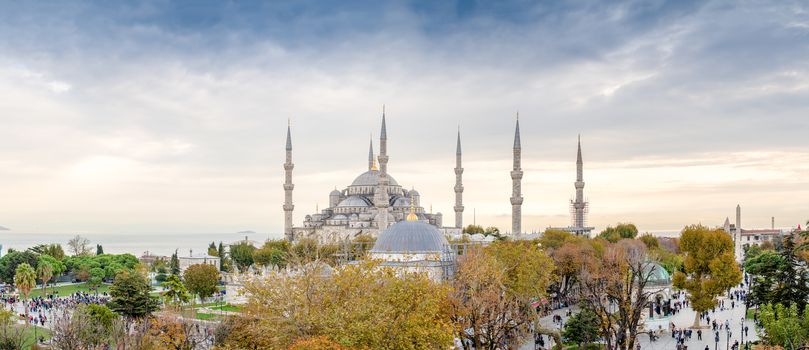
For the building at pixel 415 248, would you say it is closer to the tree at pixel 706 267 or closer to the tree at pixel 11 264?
the tree at pixel 706 267

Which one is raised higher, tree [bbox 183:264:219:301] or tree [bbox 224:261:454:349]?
tree [bbox 224:261:454:349]

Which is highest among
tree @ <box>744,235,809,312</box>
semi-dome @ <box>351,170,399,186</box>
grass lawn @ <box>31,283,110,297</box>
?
semi-dome @ <box>351,170,399,186</box>

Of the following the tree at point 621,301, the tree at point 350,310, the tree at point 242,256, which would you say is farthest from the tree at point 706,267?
the tree at point 242,256

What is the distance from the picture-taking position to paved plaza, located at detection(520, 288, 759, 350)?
98.5 feet

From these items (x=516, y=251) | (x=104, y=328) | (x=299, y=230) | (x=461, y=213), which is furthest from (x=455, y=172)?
(x=104, y=328)

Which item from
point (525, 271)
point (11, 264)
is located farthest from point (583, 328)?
point (11, 264)

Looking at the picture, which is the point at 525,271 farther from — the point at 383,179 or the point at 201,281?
the point at 383,179

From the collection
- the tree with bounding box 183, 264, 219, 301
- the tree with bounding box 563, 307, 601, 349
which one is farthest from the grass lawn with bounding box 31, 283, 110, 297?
the tree with bounding box 563, 307, 601, 349

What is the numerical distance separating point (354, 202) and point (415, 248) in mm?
Answer: 52648

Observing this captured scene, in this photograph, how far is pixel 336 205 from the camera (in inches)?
3725

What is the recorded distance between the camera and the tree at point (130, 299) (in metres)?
32.6

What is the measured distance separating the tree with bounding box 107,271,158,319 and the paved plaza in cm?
1798

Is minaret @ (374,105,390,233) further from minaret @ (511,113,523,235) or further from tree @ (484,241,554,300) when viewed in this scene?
tree @ (484,241,554,300)

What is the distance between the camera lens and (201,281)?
4372 cm
